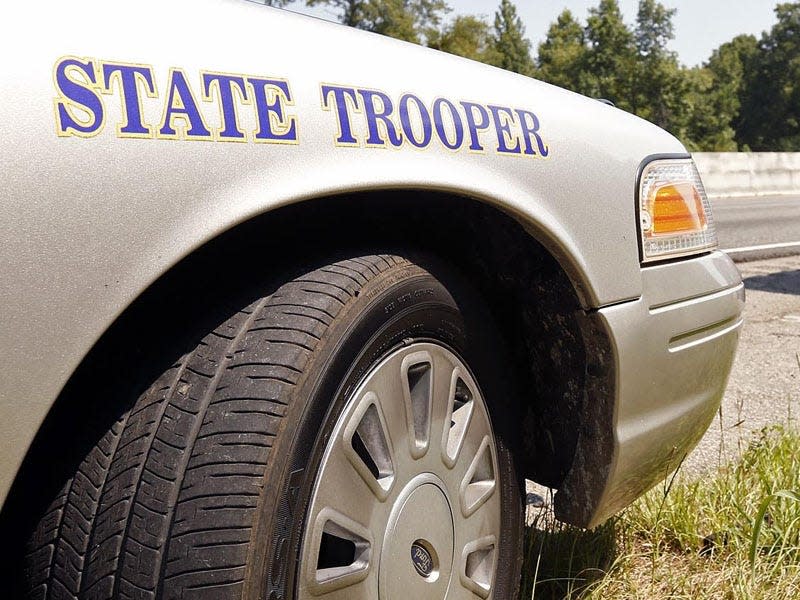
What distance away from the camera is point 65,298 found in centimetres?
102

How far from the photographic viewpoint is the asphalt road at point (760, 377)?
342 cm

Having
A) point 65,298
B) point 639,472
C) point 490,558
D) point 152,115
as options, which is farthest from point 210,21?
point 639,472

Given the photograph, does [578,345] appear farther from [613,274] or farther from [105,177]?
[105,177]

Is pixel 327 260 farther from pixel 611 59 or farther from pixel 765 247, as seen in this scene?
pixel 611 59

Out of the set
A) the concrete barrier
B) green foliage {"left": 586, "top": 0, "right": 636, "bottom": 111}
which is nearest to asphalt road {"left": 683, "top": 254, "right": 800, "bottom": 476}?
the concrete barrier

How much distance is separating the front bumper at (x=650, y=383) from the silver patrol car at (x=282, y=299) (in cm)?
1

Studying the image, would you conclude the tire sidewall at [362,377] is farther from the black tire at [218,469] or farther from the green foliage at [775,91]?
the green foliage at [775,91]

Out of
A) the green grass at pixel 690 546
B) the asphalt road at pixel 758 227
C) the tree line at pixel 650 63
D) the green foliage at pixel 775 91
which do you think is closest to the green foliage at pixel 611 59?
the tree line at pixel 650 63

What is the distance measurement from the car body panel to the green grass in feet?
3.66

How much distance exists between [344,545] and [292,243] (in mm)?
490

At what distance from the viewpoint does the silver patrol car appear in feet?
3.38

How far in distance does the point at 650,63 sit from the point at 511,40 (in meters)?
17.2

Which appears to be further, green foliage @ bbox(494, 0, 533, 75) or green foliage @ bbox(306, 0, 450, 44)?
green foliage @ bbox(494, 0, 533, 75)

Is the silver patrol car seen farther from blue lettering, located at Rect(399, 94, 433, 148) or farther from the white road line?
the white road line
